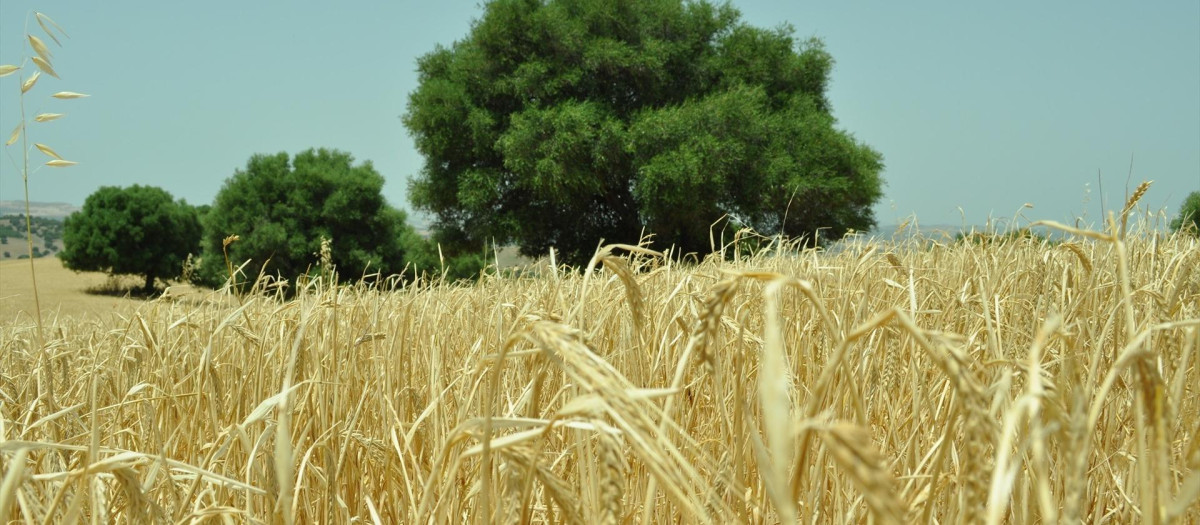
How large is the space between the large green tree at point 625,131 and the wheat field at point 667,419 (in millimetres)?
13355

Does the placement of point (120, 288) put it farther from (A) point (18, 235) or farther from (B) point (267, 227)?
(A) point (18, 235)

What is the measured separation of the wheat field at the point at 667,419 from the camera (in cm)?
53

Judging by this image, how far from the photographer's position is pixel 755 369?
198cm

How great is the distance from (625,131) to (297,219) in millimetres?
11711

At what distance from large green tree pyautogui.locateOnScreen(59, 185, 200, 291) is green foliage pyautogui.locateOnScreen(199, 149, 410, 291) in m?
3.93

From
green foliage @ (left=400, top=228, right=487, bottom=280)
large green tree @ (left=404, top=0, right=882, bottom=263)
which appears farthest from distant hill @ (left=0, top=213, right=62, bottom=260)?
large green tree @ (left=404, top=0, right=882, bottom=263)

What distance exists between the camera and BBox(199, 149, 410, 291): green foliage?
2278 cm

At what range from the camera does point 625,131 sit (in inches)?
643

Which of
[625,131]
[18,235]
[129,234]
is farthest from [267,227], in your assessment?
[18,235]

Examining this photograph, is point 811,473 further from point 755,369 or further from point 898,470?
point 755,369

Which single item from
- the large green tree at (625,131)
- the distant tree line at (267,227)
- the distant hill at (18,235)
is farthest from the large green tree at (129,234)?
the distant hill at (18,235)

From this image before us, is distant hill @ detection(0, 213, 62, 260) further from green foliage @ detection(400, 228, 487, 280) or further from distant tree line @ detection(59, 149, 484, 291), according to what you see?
green foliage @ detection(400, 228, 487, 280)

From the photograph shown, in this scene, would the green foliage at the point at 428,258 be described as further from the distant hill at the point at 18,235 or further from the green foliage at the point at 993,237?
the distant hill at the point at 18,235

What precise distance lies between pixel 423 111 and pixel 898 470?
1657 centimetres
